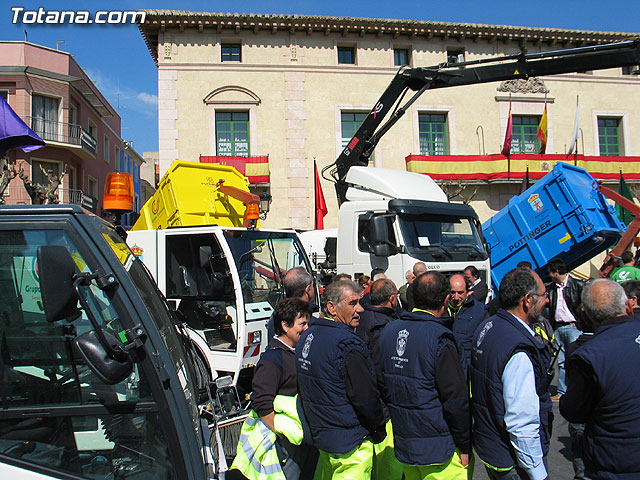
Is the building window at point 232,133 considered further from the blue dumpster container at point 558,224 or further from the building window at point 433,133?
the blue dumpster container at point 558,224

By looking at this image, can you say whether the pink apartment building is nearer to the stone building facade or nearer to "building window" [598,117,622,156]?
the stone building facade

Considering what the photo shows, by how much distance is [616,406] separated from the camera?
97.5 inches

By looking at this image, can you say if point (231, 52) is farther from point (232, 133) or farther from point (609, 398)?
point (609, 398)

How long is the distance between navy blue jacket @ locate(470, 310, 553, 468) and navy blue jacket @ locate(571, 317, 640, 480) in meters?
0.24

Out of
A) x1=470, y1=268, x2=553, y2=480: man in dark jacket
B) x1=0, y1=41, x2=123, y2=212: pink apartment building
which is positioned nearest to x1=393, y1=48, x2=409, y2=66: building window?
x1=0, y1=41, x2=123, y2=212: pink apartment building

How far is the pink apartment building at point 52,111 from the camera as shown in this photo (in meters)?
23.5

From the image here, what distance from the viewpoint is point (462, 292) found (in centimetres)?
540

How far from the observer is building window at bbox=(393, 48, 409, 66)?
2159cm

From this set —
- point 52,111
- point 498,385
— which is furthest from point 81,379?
point 52,111

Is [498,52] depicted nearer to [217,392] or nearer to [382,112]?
[382,112]

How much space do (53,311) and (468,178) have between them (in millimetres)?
20276

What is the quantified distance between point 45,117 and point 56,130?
762 mm

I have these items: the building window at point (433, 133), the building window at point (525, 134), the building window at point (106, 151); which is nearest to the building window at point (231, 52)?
the building window at point (433, 133)

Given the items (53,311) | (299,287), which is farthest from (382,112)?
(53,311)
